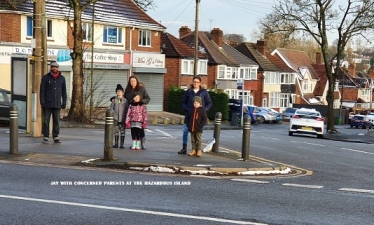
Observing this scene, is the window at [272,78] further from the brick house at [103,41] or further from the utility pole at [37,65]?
the utility pole at [37,65]

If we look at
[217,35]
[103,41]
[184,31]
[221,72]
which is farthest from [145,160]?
[184,31]

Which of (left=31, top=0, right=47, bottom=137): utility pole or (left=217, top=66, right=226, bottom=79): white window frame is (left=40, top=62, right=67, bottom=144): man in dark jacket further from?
(left=217, top=66, right=226, bottom=79): white window frame

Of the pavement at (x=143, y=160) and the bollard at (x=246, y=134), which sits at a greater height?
the bollard at (x=246, y=134)

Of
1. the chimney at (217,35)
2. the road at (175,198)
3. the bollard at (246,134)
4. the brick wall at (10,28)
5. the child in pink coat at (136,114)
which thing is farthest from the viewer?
the chimney at (217,35)

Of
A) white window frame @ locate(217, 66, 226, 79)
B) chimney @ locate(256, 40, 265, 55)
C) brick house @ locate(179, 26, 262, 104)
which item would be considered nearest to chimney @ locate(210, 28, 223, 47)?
brick house @ locate(179, 26, 262, 104)

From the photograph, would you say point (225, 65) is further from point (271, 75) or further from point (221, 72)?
point (271, 75)

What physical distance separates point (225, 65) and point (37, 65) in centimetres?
4475

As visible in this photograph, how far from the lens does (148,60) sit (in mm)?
46094

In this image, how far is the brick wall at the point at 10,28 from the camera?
36219mm

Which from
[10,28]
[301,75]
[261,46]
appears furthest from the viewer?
[301,75]

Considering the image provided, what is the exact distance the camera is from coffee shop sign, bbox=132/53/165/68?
148ft

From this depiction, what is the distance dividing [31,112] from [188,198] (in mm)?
8889

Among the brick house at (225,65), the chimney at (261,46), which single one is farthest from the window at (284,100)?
the brick house at (225,65)

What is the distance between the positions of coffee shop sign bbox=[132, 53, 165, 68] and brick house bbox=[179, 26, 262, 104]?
11.7 metres
